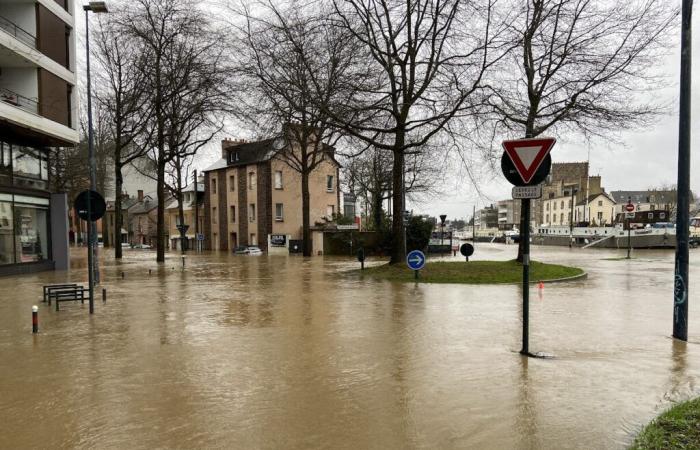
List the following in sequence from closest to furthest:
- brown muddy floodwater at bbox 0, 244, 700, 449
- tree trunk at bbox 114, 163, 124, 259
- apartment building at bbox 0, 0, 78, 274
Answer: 1. brown muddy floodwater at bbox 0, 244, 700, 449
2. apartment building at bbox 0, 0, 78, 274
3. tree trunk at bbox 114, 163, 124, 259

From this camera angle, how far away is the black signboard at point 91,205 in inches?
459

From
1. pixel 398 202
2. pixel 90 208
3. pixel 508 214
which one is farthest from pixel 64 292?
pixel 508 214

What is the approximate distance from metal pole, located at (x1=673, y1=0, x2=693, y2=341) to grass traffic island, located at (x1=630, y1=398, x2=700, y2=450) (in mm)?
4115

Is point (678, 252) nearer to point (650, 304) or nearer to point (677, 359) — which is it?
point (677, 359)

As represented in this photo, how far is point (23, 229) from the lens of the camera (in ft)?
77.4

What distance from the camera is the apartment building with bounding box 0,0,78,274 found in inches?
859

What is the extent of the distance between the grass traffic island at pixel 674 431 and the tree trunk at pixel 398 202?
1568cm

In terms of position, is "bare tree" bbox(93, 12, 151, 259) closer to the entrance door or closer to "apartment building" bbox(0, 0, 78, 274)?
"apartment building" bbox(0, 0, 78, 274)

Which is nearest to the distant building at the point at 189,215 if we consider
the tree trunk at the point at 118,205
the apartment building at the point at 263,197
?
the apartment building at the point at 263,197

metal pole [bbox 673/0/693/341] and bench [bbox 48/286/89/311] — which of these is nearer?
metal pole [bbox 673/0/693/341]

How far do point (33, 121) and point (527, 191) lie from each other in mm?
21903

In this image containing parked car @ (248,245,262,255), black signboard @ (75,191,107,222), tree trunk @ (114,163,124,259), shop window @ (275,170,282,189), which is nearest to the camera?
black signboard @ (75,191,107,222)

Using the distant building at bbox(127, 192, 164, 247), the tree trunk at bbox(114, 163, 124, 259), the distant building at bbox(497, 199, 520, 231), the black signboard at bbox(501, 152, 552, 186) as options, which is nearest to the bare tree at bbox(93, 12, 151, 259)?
the tree trunk at bbox(114, 163, 124, 259)

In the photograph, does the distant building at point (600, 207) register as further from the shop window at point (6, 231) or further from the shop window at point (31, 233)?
the shop window at point (6, 231)
